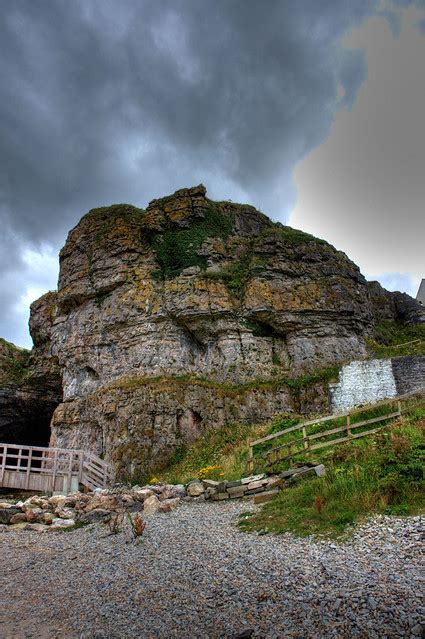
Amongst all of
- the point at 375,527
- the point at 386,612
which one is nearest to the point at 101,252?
the point at 375,527

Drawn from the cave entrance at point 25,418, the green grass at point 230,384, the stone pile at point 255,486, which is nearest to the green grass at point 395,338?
the green grass at point 230,384

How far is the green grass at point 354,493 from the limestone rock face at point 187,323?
1353 cm

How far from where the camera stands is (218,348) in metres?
28.1

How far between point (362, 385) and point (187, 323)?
11.2m

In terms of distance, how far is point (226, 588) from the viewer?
20.6ft

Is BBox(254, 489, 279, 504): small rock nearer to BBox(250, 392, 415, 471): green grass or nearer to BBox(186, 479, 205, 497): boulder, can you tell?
BBox(250, 392, 415, 471): green grass

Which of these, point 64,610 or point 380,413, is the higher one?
point 380,413

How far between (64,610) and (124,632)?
1.66m

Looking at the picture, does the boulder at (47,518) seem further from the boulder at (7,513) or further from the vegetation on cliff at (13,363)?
the vegetation on cliff at (13,363)

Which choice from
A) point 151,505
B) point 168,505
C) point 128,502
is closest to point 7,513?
point 128,502

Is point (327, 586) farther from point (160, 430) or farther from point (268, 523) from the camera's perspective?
point (160, 430)

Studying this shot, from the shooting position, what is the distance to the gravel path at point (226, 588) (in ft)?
16.5

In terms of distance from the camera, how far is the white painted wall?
2361cm

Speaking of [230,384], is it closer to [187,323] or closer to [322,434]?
[187,323]
